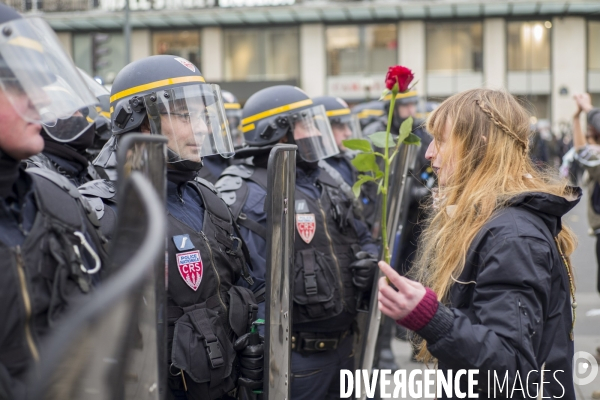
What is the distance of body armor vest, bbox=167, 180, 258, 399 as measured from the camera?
2.46m

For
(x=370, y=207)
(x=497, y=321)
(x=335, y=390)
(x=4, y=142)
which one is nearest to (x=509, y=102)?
(x=497, y=321)

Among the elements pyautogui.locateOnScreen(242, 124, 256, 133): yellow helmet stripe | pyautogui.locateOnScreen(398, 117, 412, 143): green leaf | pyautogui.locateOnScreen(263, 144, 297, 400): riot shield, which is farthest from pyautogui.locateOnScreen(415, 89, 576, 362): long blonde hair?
pyautogui.locateOnScreen(242, 124, 256, 133): yellow helmet stripe

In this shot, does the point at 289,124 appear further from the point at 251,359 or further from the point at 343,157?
the point at 343,157

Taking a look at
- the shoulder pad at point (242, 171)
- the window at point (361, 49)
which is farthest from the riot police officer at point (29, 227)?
the window at point (361, 49)

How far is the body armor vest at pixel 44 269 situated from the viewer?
1507 millimetres

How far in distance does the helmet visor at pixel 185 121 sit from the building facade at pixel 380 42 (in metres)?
26.4

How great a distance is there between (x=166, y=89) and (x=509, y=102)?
1.25m

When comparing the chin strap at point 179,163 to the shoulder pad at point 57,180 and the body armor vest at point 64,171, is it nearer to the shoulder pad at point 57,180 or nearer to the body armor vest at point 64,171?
the shoulder pad at point 57,180

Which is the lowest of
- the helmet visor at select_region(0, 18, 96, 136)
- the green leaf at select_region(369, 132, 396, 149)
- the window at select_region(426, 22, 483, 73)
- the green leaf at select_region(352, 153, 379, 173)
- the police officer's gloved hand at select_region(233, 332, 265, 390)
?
the police officer's gloved hand at select_region(233, 332, 265, 390)

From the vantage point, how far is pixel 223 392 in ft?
8.55

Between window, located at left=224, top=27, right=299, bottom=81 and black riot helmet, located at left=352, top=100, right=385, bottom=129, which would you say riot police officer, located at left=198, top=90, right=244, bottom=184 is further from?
window, located at left=224, top=27, right=299, bottom=81

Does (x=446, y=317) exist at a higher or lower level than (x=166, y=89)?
lower

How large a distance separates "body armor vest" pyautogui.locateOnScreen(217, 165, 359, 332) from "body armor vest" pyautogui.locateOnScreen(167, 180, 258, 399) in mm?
714

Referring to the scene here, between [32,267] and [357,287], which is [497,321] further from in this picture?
[357,287]
